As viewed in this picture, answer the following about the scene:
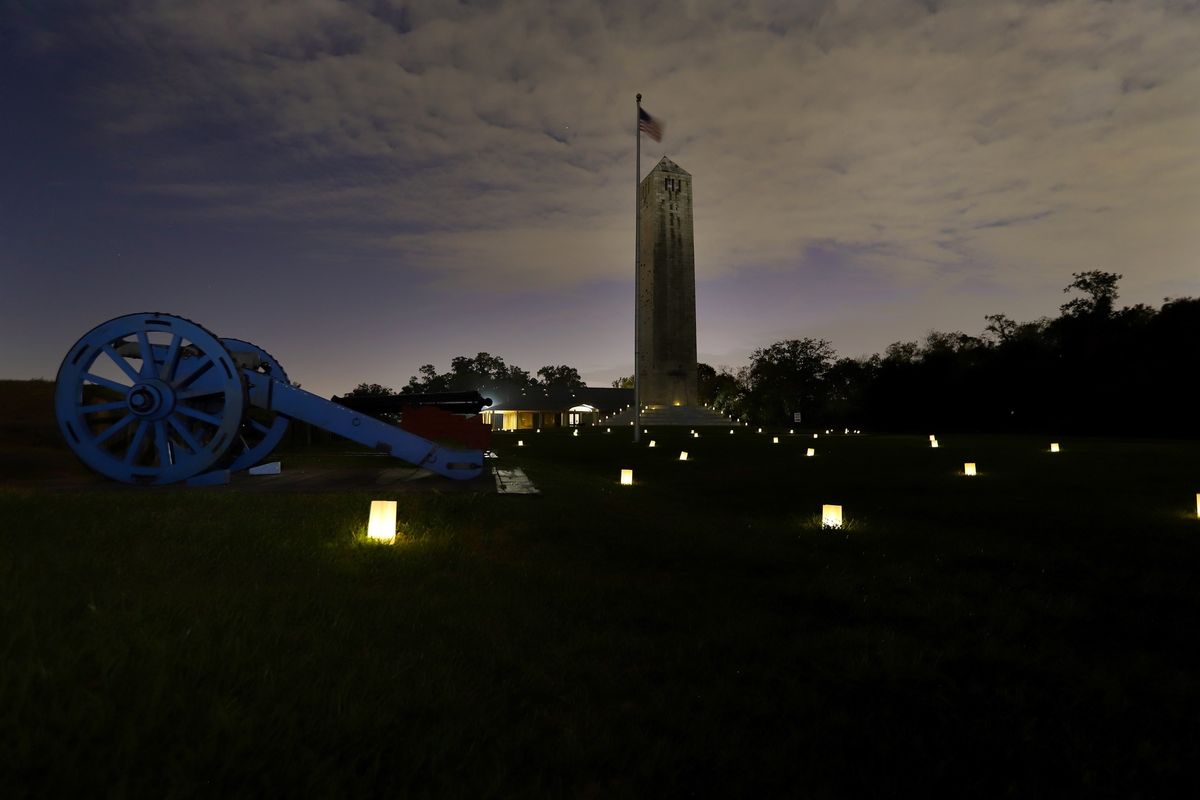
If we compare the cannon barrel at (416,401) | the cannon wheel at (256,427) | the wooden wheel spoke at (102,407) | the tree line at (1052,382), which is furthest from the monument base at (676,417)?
the wooden wheel spoke at (102,407)

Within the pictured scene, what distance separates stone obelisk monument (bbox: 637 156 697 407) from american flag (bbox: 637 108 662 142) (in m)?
29.5

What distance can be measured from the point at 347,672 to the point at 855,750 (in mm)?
2377

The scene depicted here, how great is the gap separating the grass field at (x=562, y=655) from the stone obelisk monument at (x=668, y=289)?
166 feet

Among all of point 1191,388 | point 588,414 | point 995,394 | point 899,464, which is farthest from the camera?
point 588,414

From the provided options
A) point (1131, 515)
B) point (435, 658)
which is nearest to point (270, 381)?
point (435, 658)

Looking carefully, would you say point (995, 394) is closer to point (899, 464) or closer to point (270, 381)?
point (899, 464)

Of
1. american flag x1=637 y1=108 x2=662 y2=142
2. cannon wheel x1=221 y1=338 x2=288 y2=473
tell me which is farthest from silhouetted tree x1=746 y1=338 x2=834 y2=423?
cannon wheel x1=221 y1=338 x2=288 y2=473

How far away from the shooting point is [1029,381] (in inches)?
1705

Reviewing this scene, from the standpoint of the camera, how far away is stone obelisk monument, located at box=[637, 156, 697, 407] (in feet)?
183

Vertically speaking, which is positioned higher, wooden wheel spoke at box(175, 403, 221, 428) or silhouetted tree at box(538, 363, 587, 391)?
silhouetted tree at box(538, 363, 587, 391)

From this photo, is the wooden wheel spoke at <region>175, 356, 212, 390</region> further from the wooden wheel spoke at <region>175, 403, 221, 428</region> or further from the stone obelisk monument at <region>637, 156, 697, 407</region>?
the stone obelisk monument at <region>637, 156, 697, 407</region>

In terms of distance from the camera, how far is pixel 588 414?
69.4 metres

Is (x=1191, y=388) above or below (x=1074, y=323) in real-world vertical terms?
below

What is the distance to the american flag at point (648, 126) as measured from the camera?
26125mm
